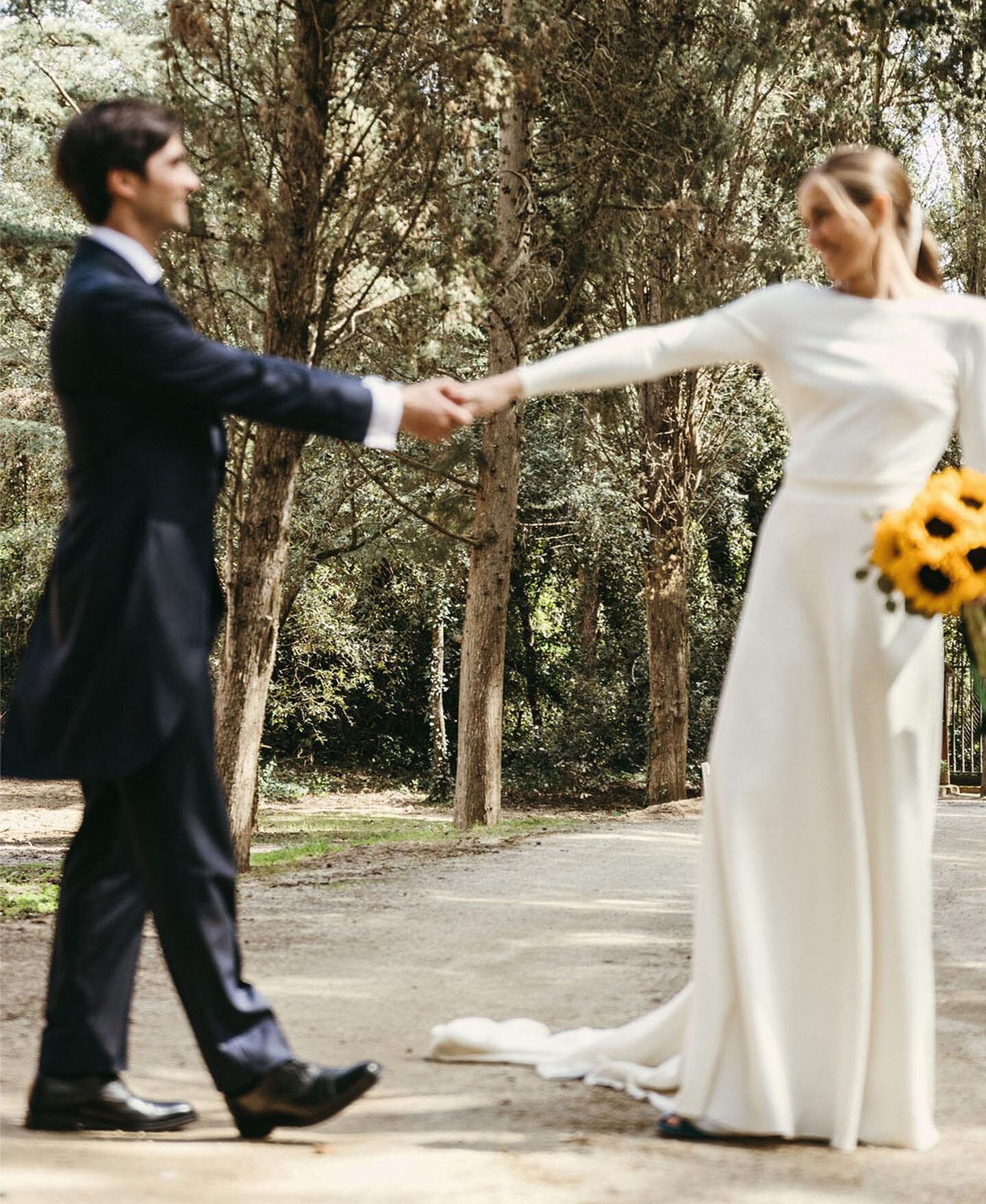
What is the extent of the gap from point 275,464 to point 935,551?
6.91 metres

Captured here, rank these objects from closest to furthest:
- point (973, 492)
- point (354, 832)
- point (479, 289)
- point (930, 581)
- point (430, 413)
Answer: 1. point (930, 581)
2. point (973, 492)
3. point (430, 413)
4. point (479, 289)
5. point (354, 832)

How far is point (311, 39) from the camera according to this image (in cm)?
945

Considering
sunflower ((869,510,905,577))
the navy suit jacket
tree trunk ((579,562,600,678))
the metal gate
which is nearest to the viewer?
the navy suit jacket

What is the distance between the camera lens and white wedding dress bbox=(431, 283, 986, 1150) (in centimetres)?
354

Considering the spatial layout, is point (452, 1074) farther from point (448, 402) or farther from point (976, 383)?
point (976, 383)

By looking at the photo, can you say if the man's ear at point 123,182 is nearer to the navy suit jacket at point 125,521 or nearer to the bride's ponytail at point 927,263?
the navy suit jacket at point 125,521

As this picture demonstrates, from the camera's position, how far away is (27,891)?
8391 mm

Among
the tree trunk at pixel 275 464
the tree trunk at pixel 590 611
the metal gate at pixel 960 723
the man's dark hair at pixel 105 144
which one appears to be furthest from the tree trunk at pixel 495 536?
the man's dark hair at pixel 105 144

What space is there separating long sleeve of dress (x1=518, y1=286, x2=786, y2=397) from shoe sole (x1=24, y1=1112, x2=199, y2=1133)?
1.99 meters

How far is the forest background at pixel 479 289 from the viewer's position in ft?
32.4

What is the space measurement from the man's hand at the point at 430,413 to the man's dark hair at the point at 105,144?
83cm

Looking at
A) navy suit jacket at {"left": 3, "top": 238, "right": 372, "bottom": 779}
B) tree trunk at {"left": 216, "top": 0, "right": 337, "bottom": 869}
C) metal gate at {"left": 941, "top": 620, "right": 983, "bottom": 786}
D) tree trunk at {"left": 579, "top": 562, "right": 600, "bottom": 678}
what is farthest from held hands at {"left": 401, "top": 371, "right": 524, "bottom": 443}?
tree trunk at {"left": 579, "top": 562, "right": 600, "bottom": 678}

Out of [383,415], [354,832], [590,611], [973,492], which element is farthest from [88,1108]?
[590,611]

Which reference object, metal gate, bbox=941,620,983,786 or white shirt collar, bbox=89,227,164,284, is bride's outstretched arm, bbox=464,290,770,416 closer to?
white shirt collar, bbox=89,227,164,284
